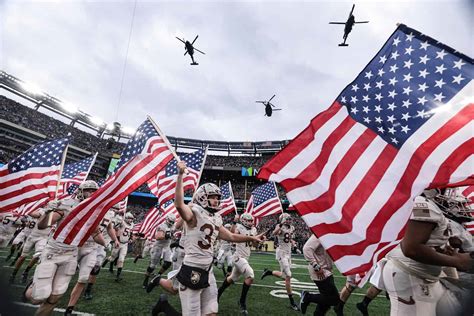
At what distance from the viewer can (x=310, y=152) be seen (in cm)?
336

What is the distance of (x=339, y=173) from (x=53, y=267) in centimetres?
488

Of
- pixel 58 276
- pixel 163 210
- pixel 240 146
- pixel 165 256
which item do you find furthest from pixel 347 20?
pixel 240 146

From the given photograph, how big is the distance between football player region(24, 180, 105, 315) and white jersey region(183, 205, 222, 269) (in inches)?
91.9

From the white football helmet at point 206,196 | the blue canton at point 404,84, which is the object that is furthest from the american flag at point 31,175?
the blue canton at point 404,84

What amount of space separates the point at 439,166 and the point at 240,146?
52594mm

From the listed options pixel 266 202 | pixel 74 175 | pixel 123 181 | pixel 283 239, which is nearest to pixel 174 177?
pixel 123 181

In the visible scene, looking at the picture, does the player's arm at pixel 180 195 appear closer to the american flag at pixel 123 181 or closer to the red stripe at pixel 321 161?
the american flag at pixel 123 181

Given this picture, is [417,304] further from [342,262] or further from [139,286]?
[139,286]

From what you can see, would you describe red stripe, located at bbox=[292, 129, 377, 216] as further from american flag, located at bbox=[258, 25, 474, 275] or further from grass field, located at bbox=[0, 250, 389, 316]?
grass field, located at bbox=[0, 250, 389, 316]

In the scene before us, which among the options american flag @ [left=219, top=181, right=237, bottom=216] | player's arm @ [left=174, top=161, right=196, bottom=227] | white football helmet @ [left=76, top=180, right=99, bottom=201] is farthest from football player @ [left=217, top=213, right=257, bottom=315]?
white football helmet @ [left=76, top=180, right=99, bottom=201]

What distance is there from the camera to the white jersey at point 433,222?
252 cm

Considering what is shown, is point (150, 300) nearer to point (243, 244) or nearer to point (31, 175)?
point (243, 244)

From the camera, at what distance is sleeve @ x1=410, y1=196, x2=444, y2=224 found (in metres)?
2.50

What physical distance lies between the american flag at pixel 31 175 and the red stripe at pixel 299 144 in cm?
474
